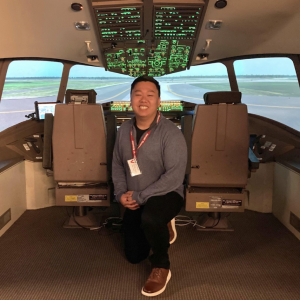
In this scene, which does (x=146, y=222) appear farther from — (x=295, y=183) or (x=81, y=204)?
(x=295, y=183)

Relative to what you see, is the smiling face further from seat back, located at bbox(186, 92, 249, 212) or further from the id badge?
seat back, located at bbox(186, 92, 249, 212)

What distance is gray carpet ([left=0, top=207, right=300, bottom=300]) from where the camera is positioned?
58.9 inches

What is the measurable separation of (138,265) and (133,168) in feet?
2.21

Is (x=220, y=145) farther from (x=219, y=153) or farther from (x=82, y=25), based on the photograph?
(x=82, y=25)

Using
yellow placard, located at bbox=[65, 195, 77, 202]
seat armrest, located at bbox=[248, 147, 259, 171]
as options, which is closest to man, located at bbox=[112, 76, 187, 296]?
yellow placard, located at bbox=[65, 195, 77, 202]

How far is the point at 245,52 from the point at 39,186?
8.49 feet

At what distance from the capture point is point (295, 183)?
2184mm

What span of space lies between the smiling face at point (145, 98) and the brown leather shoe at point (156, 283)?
3.13 ft

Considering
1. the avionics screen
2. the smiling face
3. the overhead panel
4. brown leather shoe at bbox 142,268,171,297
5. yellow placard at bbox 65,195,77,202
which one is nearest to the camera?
brown leather shoe at bbox 142,268,171,297

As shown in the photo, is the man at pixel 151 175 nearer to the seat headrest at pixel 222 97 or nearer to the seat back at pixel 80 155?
the seat back at pixel 80 155

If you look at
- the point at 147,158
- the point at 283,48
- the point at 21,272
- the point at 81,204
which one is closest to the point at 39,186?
the point at 81,204

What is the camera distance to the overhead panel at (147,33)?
181cm

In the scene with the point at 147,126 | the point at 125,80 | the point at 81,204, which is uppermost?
the point at 125,80

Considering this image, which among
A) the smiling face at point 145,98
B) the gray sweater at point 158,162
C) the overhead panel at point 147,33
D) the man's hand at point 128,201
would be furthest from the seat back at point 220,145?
the overhead panel at point 147,33
